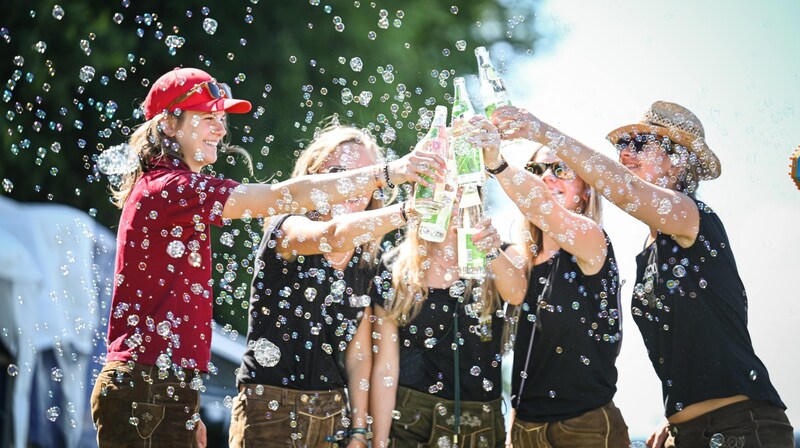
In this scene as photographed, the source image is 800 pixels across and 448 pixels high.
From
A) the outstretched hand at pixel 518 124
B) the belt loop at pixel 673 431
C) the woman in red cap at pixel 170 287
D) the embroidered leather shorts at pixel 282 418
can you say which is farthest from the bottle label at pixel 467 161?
the belt loop at pixel 673 431

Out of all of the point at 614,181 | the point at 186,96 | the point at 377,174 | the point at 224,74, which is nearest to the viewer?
the point at 377,174

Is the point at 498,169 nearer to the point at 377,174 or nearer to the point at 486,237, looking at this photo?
the point at 486,237

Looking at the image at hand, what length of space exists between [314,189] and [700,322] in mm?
1328

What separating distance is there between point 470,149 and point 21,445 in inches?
158

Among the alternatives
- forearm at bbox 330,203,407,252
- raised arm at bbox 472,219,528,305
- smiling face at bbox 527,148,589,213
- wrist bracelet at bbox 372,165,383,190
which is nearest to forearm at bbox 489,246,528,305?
raised arm at bbox 472,219,528,305

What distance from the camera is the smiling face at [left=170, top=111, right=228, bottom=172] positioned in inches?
137

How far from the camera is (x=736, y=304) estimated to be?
11.4ft

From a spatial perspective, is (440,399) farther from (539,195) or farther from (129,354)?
(129,354)

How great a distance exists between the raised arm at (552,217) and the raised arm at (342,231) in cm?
35

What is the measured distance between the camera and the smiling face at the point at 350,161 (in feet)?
12.5

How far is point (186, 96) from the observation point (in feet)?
11.5

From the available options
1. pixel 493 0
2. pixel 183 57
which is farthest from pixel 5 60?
pixel 493 0

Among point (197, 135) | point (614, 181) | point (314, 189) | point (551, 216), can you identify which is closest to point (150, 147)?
point (197, 135)

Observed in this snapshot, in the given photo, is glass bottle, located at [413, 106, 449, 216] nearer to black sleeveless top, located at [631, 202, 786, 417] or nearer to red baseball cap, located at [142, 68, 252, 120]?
red baseball cap, located at [142, 68, 252, 120]
